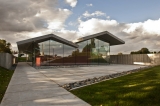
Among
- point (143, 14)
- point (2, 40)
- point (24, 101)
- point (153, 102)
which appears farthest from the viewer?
point (2, 40)

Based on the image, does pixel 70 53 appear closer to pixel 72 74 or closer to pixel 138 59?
pixel 72 74

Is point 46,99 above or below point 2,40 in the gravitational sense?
below

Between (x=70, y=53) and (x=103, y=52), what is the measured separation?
568 cm

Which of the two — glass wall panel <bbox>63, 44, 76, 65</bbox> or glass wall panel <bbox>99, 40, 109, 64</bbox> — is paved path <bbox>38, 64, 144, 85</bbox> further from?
glass wall panel <bbox>99, 40, 109, 64</bbox>

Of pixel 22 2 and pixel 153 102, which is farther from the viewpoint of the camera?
pixel 22 2

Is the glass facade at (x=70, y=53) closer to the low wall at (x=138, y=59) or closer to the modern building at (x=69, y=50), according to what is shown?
the modern building at (x=69, y=50)

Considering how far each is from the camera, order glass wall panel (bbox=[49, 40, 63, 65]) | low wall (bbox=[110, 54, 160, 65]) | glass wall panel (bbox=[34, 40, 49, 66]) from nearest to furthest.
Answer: glass wall panel (bbox=[34, 40, 49, 66]), glass wall panel (bbox=[49, 40, 63, 65]), low wall (bbox=[110, 54, 160, 65])

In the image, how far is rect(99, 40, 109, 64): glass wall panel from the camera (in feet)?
80.6

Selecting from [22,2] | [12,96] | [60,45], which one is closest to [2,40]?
[60,45]

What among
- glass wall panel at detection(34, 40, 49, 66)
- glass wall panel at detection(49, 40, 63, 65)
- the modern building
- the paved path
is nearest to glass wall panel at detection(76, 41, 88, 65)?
the modern building

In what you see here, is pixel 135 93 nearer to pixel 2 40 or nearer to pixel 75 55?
pixel 75 55

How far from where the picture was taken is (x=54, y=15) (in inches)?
702

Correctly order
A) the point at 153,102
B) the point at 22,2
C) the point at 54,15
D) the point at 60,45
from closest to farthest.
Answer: the point at 153,102, the point at 22,2, the point at 54,15, the point at 60,45

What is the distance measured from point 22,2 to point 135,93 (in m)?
13.8
